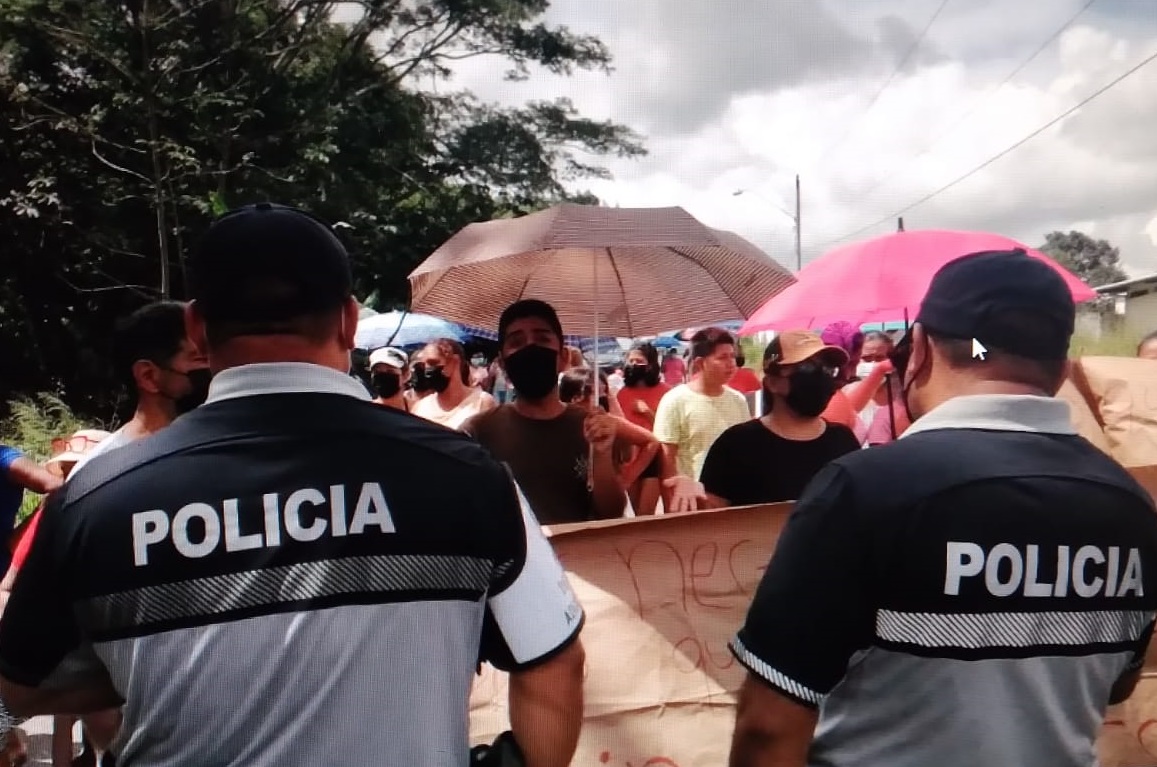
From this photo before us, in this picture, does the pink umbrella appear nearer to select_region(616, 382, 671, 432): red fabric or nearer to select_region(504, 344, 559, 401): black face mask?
select_region(504, 344, 559, 401): black face mask

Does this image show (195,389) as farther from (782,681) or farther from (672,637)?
(782,681)

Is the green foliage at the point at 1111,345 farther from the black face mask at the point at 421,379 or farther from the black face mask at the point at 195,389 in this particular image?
the black face mask at the point at 195,389

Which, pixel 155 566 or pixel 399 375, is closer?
pixel 155 566

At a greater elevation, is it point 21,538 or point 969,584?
point 969,584

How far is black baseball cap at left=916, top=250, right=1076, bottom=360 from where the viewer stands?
65.6 inches

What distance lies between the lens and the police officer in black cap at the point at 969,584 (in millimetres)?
1537

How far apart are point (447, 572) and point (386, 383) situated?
4379 mm

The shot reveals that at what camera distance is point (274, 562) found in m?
1.37

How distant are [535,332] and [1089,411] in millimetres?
1904

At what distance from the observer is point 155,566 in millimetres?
1355

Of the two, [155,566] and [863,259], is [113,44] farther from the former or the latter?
[155,566]

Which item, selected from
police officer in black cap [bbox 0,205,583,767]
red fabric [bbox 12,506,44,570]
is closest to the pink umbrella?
police officer in black cap [bbox 0,205,583,767]

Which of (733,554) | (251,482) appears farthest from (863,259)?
(251,482)

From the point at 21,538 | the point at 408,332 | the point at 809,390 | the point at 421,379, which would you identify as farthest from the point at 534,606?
the point at 408,332
